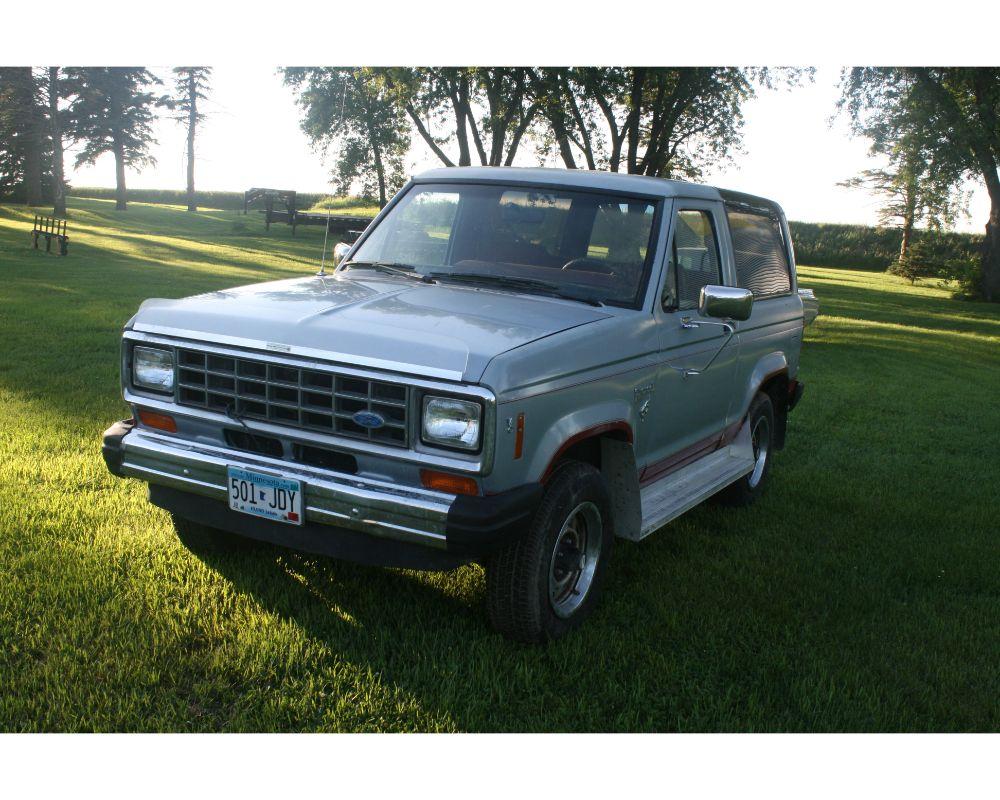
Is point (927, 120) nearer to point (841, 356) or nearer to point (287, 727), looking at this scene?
point (841, 356)

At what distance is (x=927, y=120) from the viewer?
25.3 metres

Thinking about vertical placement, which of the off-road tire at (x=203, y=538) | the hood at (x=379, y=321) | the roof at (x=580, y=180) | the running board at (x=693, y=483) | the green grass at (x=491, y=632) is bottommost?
the green grass at (x=491, y=632)

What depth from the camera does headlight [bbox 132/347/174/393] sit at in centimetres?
412

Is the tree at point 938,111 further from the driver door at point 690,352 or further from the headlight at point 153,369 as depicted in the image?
the headlight at point 153,369

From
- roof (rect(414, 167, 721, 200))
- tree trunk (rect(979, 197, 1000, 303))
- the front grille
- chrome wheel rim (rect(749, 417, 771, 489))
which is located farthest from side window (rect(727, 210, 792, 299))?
tree trunk (rect(979, 197, 1000, 303))

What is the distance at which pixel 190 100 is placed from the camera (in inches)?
2203

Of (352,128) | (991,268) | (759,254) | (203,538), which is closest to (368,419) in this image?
(203,538)

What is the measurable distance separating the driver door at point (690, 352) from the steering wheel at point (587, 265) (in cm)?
33

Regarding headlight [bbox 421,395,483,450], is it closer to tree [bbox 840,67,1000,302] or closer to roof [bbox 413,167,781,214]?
roof [bbox 413,167,781,214]

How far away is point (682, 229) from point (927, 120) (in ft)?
78.6

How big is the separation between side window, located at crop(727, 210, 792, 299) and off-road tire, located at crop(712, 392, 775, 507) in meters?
0.80

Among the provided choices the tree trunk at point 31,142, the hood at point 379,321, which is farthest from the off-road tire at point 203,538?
the tree trunk at point 31,142

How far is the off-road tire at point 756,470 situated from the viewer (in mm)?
6328

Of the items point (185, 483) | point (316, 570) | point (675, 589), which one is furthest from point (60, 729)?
point (675, 589)
